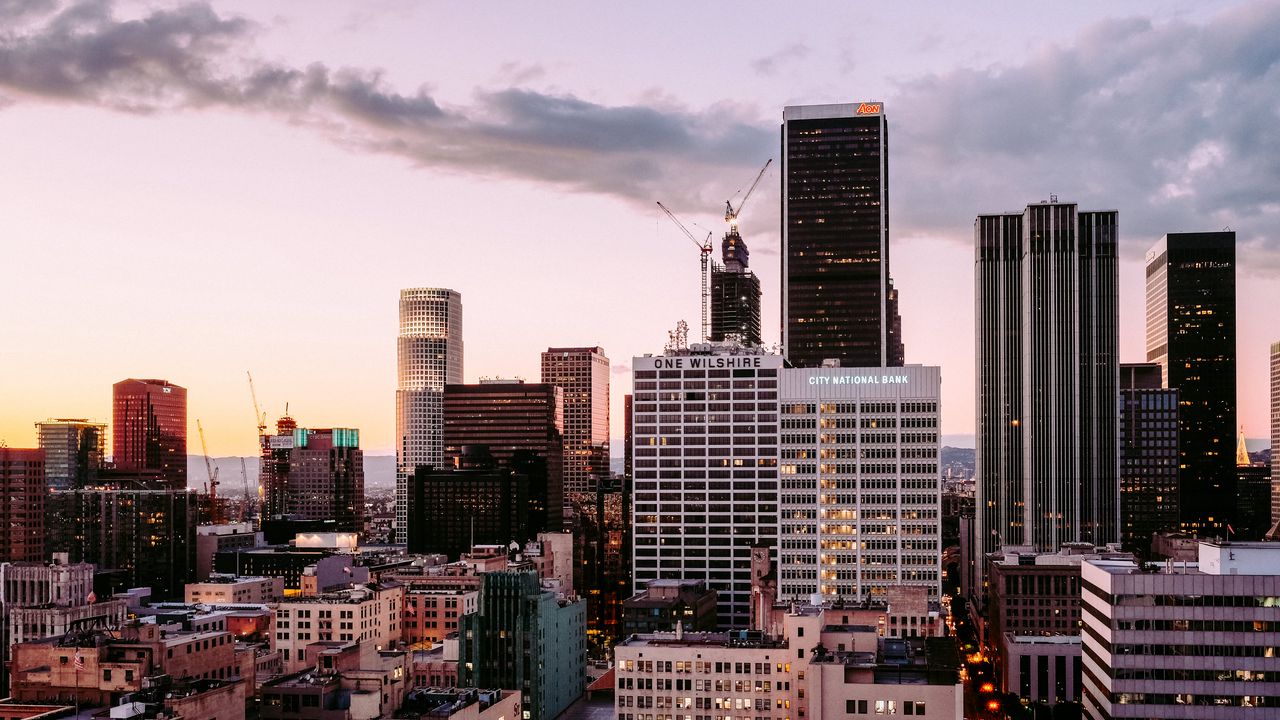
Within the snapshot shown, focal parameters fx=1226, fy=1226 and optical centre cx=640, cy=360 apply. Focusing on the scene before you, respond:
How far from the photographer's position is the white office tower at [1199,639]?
13788 cm

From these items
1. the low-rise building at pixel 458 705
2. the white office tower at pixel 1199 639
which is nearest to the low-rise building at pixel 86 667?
the low-rise building at pixel 458 705

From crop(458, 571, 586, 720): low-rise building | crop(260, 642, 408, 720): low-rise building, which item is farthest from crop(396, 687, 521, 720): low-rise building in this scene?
crop(458, 571, 586, 720): low-rise building

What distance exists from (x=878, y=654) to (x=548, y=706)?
2689 inches

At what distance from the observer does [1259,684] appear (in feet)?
452

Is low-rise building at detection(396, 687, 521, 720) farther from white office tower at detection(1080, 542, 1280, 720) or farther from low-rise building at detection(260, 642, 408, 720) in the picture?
white office tower at detection(1080, 542, 1280, 720)

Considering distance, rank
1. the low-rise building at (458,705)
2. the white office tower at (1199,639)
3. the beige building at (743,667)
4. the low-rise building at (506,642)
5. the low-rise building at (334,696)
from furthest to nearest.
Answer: the low-rise building at (506,642)
the beige building at (743,667)
the white office tower at (1199,639)
the low-rise building at (334,696)
the low-rise building at (458,705)

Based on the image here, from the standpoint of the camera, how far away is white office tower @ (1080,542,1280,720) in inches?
5428

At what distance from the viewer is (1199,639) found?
13938 cm

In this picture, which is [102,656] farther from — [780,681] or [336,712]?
[780,681]

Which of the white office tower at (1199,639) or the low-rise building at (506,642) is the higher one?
the white office tower at (1199,639)

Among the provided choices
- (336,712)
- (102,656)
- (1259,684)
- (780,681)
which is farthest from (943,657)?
(102,656)

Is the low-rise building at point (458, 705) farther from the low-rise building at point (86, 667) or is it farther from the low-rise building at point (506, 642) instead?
the low-rise building at point (506, 642)

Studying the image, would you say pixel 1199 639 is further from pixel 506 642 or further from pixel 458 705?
pixel 506 642

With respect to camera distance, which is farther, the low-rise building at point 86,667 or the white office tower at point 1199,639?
the white office tower at point 1199,639
